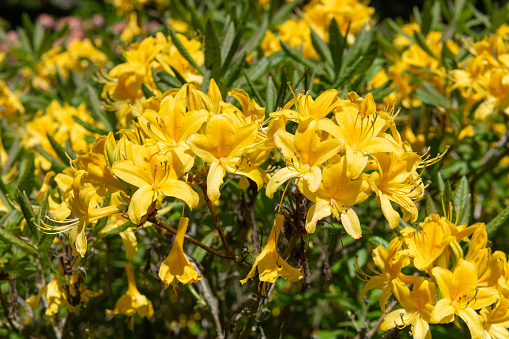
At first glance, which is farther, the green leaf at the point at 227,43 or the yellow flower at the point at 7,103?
the yellow flower at the point at 7,103

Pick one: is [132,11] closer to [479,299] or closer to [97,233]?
[97,233]

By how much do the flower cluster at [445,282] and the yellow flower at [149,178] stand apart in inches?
24.7

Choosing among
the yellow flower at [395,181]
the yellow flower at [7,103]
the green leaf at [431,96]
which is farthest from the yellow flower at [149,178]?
the yellow flower at [7,103]

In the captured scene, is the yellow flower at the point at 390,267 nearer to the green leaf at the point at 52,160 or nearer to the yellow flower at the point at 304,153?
the yellow flower at the point at 304,153

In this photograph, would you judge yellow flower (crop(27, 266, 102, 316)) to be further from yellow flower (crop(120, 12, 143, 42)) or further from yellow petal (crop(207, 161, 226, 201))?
yellow flower (crop(120, 12, 143, 42))

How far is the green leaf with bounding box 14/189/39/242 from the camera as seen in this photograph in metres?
1.45

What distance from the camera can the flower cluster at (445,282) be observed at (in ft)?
4.15

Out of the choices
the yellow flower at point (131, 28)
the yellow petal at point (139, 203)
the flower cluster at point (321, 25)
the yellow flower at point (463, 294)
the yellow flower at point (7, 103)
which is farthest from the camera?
the yellow flower at point (131, 28)

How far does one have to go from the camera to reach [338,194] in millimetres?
1229

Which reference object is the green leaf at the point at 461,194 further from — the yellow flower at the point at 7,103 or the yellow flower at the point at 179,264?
the yellow flower at the point at 7,103

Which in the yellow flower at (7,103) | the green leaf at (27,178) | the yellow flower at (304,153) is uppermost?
the yellow flower at (304,153)

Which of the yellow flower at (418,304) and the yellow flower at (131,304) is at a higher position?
the yellow flower at (418,304)

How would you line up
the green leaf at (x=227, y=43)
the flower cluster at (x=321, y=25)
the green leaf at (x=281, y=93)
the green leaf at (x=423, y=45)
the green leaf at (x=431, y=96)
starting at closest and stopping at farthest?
the green leaf at (x=281, y=93) < the green leaf at (x=227, y=43) < the green leaf at (x=431, y=96) < the green leaf at (x=423, y=45) < the flower cluster at (x=321, y=25)

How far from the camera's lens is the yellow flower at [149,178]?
3.81ft
